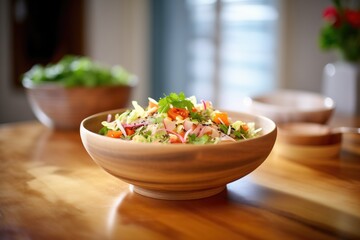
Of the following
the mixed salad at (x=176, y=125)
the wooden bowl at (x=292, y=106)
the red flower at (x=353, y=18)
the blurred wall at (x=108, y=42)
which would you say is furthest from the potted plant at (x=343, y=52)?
the blurred wall at (x=108, y=42)

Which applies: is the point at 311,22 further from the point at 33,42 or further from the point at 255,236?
the point at 255,236

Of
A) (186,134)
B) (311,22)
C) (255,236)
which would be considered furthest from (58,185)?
(311,22)

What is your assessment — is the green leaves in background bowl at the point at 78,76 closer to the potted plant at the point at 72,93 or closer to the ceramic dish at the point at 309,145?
the potted plant at the point at 72,93

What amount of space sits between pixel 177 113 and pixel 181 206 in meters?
0.22

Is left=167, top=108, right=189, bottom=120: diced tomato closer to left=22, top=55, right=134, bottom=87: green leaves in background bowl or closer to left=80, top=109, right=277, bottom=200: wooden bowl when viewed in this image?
left=80, top=109, right=277, bottom=200: wooden bowl

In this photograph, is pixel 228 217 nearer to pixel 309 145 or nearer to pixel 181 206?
pixel 181 206

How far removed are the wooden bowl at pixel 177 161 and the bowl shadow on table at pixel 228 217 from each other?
0.05 meters

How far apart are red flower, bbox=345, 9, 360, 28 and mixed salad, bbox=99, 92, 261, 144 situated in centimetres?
166

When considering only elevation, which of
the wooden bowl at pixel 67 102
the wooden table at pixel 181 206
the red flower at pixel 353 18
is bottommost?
the wooden table at pixel 181 206

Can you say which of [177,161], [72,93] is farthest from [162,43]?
[177,161]

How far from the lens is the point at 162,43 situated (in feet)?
16.6

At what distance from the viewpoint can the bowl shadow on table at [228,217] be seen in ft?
3.20

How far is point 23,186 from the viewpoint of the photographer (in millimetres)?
1261

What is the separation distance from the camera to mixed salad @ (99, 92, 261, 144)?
1.11m
